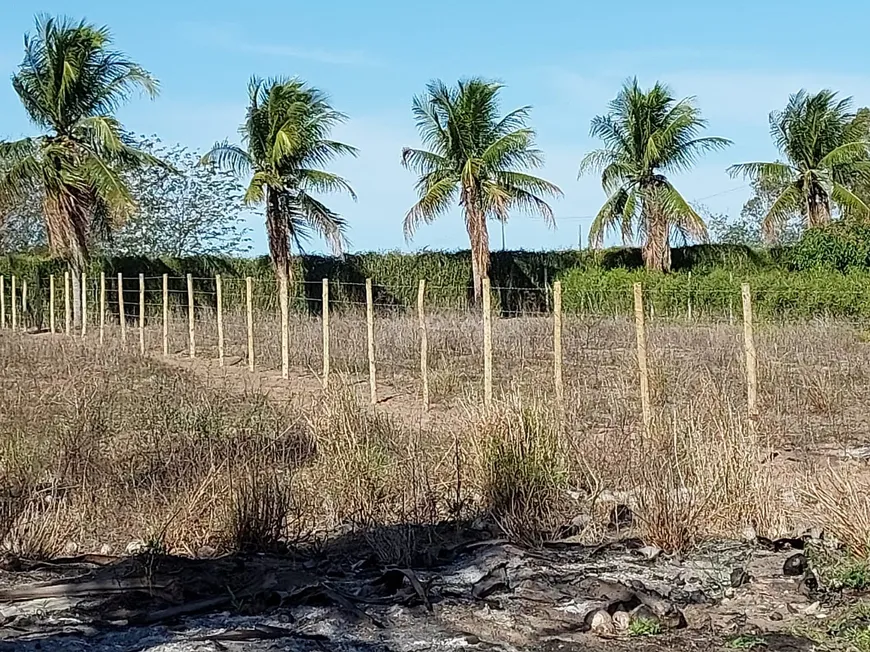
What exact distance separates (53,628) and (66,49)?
820 inches

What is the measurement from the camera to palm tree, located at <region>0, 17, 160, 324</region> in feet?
74.8

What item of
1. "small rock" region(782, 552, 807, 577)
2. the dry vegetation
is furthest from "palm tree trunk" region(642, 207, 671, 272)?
"small rock" region(782, 552, 807, 577)

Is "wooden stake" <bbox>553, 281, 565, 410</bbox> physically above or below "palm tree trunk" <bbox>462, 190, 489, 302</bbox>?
below

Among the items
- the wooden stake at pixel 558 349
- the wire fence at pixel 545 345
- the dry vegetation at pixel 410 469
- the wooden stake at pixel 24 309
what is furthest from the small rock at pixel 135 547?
the wooden stake at pixel 24 309

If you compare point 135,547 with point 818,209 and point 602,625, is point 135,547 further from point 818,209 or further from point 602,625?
point 818,209

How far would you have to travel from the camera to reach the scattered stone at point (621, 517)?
6359 mm

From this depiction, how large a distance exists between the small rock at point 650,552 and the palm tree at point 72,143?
1925 cm

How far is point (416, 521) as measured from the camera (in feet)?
21.6

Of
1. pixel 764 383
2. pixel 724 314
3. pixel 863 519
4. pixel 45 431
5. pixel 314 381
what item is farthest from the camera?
pixel 724 314

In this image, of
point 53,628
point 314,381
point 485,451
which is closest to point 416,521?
point 485,451

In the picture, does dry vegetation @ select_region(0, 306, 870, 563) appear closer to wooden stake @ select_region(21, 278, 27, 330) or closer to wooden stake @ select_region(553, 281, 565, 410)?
wooden stake @ select_region(553, 281, 565, 410)

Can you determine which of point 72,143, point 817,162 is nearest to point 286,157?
point 72,143

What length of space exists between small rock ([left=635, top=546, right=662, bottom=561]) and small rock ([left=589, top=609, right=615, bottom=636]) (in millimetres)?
1026

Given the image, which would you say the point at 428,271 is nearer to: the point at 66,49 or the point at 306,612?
the point at 66,49
